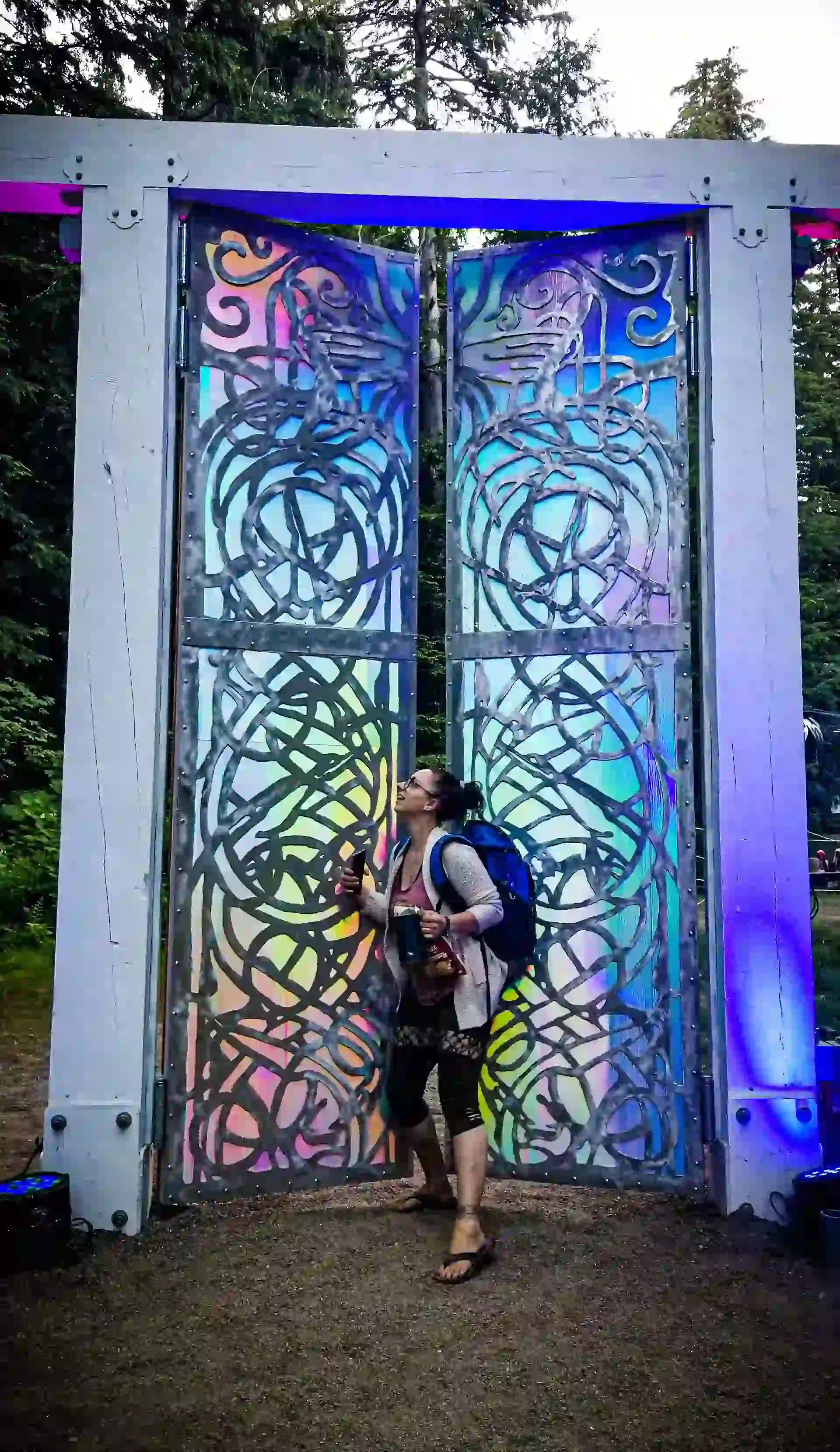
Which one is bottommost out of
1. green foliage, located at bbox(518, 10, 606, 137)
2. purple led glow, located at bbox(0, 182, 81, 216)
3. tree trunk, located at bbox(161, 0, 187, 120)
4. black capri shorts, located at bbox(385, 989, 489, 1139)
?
black capri shorts, located at bbox(385, 989, 489, 1139)

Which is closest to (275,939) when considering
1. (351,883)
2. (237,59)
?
(351,883)

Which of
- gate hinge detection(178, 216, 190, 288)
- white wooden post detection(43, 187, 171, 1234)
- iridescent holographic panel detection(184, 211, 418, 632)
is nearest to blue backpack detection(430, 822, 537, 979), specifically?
iridescent holographic panel detection(184, 211, 418, 632)

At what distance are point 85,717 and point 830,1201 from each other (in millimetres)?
3011

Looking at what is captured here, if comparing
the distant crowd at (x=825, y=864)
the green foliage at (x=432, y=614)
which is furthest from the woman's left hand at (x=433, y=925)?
the distant crowd at (x=825, y=864)

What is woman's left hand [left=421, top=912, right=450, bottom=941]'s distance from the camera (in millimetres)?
3604

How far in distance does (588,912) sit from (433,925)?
877 mm

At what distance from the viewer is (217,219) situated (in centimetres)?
418

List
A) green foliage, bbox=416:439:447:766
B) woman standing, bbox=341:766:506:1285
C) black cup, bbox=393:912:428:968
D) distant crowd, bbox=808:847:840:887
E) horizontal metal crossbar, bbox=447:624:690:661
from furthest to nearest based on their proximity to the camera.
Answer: green foliage, bbox=416:439:447:766
distant crowd, bbox=808:847:840:887
horizontal metal crossbar, bbox=447:624:690:661
black cup, bbox=393:912:428:968
woman standing, bbox=341:766:506:1285

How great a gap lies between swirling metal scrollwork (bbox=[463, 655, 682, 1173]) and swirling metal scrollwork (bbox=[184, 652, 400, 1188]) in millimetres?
516

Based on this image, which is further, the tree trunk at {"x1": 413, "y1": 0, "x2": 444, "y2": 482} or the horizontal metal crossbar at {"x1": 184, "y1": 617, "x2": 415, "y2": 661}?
the tree trunk at {"x1": 413, "y1": 0, "x2": 444, "y2": 482}

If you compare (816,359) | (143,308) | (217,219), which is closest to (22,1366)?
(143,308)

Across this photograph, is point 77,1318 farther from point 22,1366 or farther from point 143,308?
point 143,308

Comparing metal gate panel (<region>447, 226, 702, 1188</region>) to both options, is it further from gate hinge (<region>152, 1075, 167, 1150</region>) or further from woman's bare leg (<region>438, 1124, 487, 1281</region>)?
gate hinge (<region>152, 1075, 167, 1150</region>)

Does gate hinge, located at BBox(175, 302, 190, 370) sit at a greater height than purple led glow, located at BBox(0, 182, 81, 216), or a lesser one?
lesser
